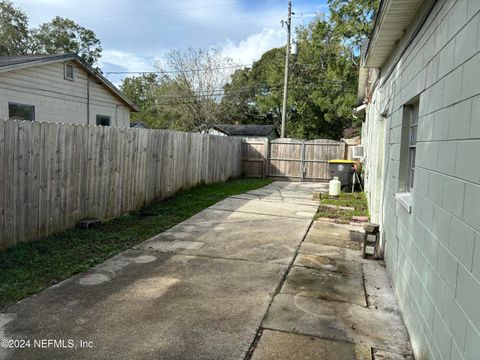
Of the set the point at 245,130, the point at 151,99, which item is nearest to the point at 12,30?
the point at 151,99

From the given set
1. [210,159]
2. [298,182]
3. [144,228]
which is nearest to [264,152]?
[298,182]

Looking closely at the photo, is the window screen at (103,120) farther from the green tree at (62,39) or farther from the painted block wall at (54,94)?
the green tree at (62,39)

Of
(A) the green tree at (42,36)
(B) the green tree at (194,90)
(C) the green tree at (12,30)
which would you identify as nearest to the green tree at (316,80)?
(B) the green tree at (194,90)

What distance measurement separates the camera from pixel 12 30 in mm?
35500

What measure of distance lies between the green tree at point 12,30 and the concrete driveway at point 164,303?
122 ft

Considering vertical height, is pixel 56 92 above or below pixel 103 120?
above

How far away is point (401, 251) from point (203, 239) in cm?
342

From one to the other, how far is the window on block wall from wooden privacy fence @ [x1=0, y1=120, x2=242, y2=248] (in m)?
5.03

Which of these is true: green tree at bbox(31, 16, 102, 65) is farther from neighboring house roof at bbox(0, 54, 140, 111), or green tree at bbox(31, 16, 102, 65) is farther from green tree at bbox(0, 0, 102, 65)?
neighboring house roof at bbox(0, 54, 140, 111)

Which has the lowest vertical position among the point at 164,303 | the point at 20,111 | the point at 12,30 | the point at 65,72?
the point at 164,303

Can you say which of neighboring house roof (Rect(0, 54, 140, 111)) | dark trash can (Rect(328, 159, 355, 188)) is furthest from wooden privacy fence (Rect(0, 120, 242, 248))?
dark trash can (Rect(328, 159, 355, 188))

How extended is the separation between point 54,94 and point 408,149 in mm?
11223

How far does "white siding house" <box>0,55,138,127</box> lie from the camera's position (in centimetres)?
1077

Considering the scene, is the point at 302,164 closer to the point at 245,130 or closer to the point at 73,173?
the point at 73,173
